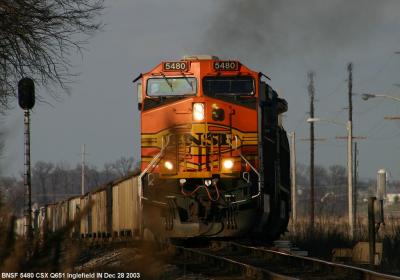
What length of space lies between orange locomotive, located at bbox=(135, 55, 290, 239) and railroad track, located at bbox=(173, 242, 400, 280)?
850mm

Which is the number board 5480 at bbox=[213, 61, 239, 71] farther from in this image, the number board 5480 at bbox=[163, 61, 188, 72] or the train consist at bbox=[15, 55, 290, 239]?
the number board 5480 at bbox=[163, 61, 188, 72]

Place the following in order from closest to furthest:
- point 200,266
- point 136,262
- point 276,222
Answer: point 136,262 < point 200,266 < point 276,222

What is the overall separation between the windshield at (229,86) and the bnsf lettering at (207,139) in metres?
1.14

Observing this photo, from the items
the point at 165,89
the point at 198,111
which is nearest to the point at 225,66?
the point at 198,111

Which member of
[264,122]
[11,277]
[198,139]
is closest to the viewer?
[11,277]

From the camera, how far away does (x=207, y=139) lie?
19516mm

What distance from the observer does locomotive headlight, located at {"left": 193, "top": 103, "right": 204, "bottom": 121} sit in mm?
19656

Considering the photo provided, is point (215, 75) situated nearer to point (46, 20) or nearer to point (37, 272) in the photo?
point (46, 20)

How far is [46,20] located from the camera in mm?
20125

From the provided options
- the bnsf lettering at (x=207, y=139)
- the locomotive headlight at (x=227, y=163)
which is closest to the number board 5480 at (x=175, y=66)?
the bnsf lettering at (x=207, y=139)

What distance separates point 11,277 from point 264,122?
15075 millimetres

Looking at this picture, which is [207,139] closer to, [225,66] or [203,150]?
[203,150]

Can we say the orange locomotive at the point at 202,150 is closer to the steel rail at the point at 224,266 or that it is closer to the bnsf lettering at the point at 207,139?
the bnsf lettering at the point at 207,139

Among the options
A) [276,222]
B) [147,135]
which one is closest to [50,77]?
[147,135]
